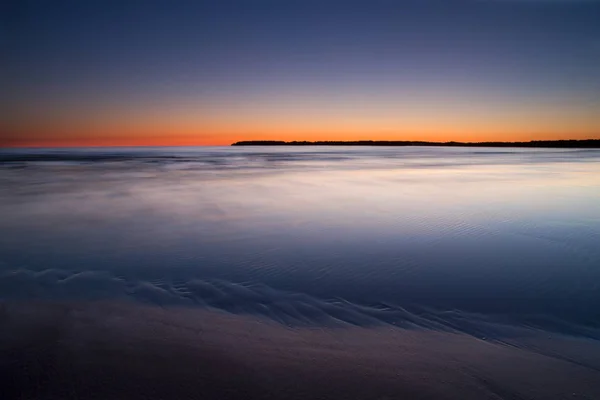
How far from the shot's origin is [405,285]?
465 cm

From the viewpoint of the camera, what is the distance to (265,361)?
2949 millimetres

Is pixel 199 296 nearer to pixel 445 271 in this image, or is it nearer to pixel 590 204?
pixel 445 271

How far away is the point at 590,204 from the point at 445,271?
8.59 meters

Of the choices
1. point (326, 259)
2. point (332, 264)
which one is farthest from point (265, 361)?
point (326, 259)

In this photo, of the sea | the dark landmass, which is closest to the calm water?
the sea

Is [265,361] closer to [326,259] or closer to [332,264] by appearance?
[332,264]

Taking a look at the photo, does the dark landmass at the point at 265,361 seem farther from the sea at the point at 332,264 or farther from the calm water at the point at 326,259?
the calm water at the point at 326,259

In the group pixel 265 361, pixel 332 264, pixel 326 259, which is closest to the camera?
pixel 265 361

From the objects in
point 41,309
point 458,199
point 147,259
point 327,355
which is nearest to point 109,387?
point 327,355

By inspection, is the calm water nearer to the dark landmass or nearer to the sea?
the sea

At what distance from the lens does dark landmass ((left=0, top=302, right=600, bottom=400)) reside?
8.48 feet

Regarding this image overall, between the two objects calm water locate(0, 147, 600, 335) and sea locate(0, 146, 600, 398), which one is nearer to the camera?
sea locate(0, 146, 600, 398)

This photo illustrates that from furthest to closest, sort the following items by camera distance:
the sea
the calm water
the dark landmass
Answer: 1. the calm water
2. the sea
3. the dark landmass

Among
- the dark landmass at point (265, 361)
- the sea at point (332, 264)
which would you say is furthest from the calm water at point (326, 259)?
the dark landmass at point (265, 361)
